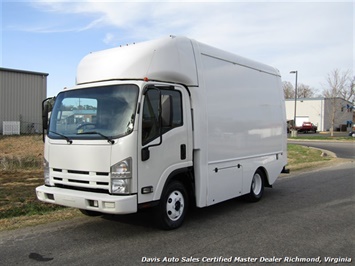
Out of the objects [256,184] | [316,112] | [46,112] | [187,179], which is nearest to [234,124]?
[187,179]

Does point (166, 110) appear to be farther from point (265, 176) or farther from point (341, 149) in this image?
point (341, 149)

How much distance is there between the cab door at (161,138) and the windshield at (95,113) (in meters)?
0.25

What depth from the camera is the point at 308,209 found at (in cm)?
755

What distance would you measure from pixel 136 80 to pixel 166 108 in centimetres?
67

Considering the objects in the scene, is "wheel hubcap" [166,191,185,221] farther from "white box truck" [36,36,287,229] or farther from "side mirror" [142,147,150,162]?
"side mirror" [142,147,150,162]

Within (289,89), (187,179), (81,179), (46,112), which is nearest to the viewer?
(81,179)

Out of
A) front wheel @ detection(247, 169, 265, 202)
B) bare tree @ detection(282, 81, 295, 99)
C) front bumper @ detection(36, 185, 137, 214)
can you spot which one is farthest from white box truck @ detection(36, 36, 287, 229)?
bare tree @ detection(282, 81, 295, 99)

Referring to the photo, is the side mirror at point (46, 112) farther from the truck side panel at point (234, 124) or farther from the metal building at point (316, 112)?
the metal building at point (316, 112)

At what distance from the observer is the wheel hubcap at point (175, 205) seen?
5.87 m

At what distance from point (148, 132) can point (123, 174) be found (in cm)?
A: 74

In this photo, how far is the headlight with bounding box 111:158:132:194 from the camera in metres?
5.12

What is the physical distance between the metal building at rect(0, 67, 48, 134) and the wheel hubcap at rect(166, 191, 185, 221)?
831 inches

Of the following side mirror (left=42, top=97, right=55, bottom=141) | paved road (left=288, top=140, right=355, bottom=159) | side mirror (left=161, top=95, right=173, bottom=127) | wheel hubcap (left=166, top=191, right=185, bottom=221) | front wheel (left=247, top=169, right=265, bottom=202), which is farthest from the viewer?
paved road (left=288, top=140, right=355, bottom=159)

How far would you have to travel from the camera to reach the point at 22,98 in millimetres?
26656
